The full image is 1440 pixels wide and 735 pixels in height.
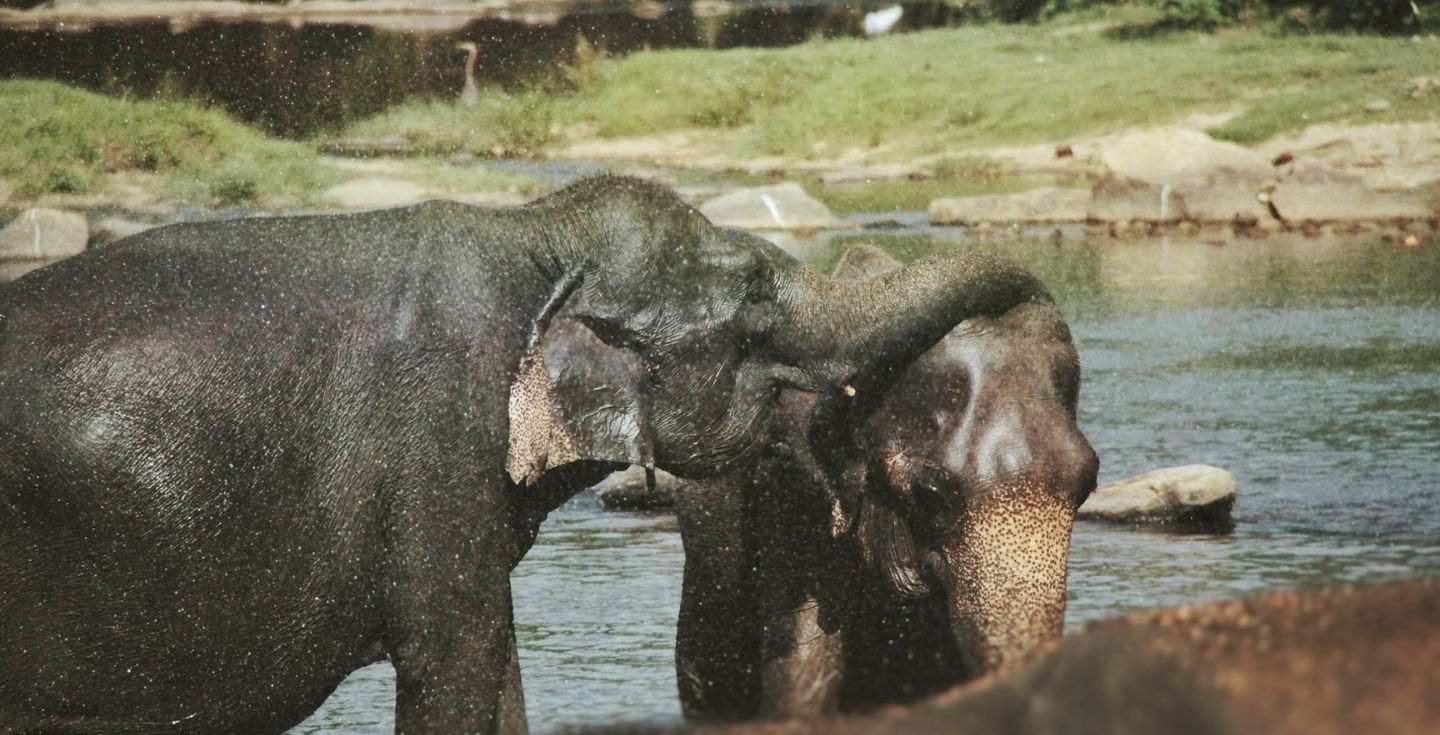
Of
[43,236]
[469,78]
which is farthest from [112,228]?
[469,78]

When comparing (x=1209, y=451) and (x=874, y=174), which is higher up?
(x=1209, y=451)

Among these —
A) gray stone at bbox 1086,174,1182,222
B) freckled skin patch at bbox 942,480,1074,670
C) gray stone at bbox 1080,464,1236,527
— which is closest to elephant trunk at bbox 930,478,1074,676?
freckled skin patch at bbox 942,480,1074,670

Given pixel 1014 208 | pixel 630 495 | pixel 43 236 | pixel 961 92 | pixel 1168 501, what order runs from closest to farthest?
pixel 1168 501, pixel 630 495, pixel 43 236, pixel 1014 208, pixel 961 92

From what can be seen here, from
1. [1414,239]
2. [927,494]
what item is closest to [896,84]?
[1414,239]

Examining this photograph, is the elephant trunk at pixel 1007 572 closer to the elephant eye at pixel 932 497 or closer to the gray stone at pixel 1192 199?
the elephant eye at pixel 932 497

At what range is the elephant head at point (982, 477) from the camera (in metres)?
7.13

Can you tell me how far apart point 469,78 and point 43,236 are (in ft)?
36.7

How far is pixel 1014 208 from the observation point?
27422 millimetres

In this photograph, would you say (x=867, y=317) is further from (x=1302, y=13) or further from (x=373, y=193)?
(x=1302, y=13)

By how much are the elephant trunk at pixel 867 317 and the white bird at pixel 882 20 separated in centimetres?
3465

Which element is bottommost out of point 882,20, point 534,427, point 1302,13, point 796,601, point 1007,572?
point 882,20

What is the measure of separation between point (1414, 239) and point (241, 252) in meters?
20.0

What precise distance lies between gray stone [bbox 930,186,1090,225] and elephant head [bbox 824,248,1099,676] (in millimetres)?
19481

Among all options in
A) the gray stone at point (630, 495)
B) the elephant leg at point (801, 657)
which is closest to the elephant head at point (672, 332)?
the elephant leg at point (801, 657)
